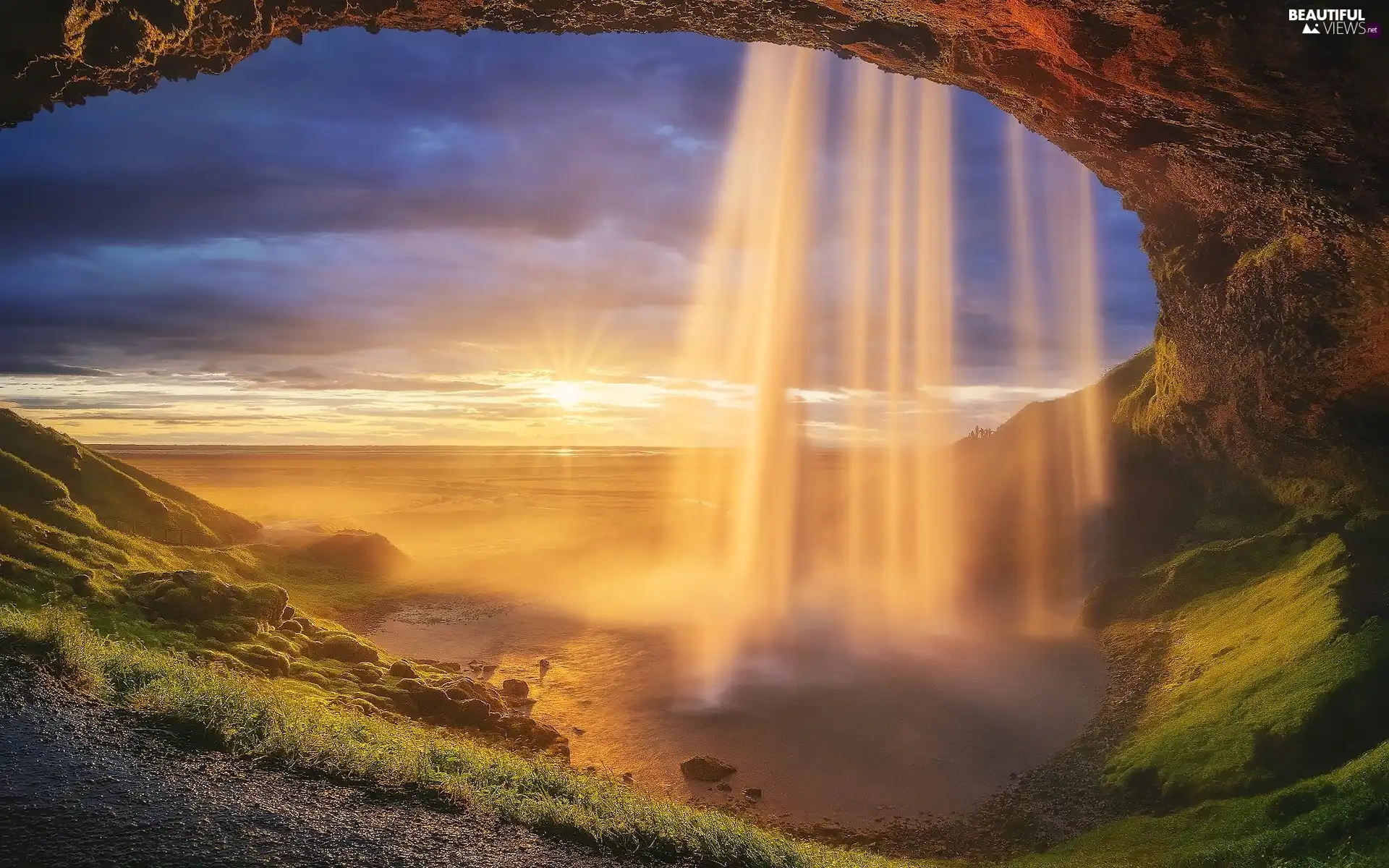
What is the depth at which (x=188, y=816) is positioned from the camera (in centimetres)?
979

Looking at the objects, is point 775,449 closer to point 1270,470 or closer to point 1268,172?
point 1270,470

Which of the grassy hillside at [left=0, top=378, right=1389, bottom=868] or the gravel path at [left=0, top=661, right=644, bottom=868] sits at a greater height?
the gravel path at [left=0, top=661, right=644, bottom=868]

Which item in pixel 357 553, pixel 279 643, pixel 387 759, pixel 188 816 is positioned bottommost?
pixel 357 553

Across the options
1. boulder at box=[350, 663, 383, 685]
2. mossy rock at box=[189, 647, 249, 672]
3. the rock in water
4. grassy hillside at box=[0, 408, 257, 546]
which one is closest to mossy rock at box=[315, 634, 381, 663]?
boulder at box=[350, 663, 383, 685]

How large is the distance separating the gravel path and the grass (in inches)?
19.5

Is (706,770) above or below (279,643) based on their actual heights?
below

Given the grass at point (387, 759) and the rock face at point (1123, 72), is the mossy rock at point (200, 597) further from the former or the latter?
the rock face at point (1123, 72)

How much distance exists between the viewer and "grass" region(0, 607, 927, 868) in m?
11.5

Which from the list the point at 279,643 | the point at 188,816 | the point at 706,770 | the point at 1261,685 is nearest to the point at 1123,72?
the point at 188,816

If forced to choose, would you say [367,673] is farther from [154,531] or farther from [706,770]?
[154,531]

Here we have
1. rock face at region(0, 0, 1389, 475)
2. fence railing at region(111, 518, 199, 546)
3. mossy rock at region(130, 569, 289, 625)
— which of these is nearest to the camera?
rock face at region(0, 0, 1389, 475)

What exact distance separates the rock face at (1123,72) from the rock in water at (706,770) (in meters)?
21.2

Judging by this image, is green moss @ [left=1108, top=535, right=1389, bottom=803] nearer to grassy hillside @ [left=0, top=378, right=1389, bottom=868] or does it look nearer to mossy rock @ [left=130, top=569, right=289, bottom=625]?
grassy hillside @ [left=0, top=378, right=1389, bottom=868]

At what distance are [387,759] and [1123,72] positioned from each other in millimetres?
18212
